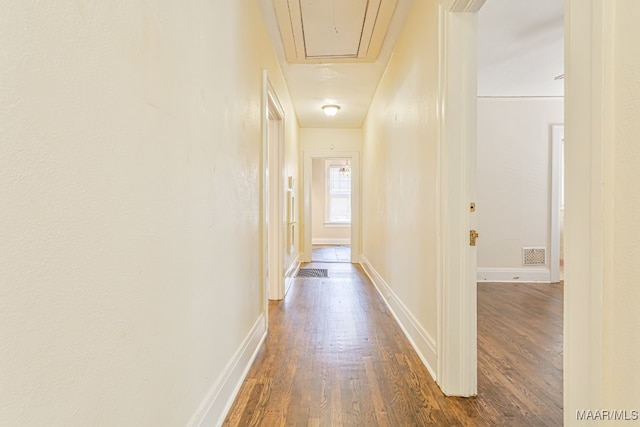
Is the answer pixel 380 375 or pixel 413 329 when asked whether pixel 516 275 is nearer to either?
pixel 413 329

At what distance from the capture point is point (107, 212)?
72 centimetres

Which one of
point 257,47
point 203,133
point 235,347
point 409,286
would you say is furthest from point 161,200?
point 409,286

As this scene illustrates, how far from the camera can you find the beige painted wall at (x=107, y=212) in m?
0.53

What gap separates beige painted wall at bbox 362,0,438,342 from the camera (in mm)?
1870

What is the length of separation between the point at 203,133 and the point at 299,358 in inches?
57.5

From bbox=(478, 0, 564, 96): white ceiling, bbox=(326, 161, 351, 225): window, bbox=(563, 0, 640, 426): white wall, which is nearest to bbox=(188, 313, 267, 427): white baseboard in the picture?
bbox=(563, 0, 640, 426): white wall

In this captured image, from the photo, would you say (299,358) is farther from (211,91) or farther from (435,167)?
(211,91)

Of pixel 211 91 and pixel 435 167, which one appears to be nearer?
pixel 211 91

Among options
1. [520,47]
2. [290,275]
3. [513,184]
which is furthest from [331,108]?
[513,184]

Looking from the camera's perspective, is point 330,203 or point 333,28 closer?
point 333,28

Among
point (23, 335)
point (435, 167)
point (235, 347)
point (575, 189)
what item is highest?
point (435, 167)

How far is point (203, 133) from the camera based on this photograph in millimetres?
1276

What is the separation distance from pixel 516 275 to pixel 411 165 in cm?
285

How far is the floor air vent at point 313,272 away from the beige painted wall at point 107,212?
10.6ft
